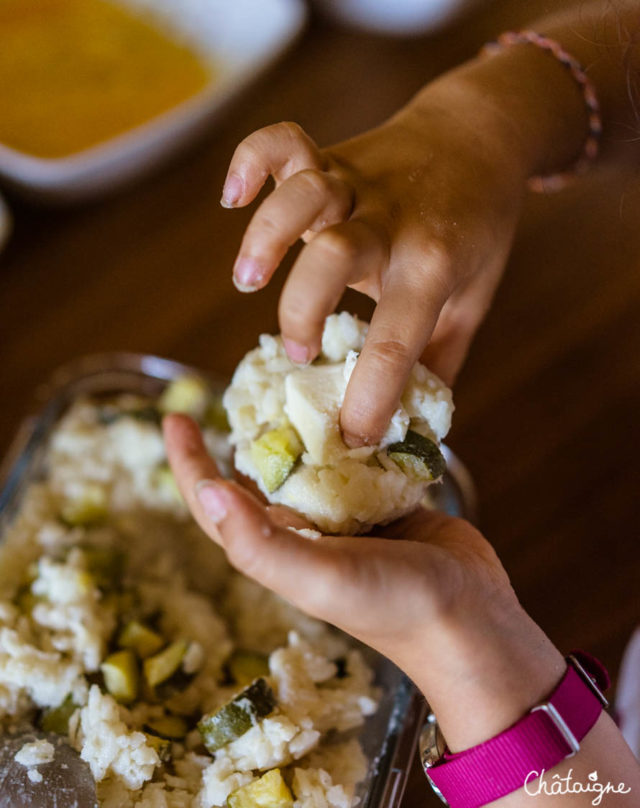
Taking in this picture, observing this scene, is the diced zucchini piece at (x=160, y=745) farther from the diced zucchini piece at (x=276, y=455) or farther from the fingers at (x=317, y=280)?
the fingers at (x=317, y=280)

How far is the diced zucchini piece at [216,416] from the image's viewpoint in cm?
106

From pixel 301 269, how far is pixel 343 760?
0.50 m

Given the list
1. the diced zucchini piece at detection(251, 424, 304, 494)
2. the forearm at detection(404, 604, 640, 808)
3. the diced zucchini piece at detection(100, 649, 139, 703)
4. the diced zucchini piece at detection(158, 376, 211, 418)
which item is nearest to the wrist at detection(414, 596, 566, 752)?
the forearm at detection(404, 604, 640, 808)

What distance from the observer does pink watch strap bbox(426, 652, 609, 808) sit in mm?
659

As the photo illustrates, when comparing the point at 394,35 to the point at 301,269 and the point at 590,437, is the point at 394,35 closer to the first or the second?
the point at 590,437

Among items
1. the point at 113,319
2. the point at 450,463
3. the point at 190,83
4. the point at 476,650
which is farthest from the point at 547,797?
the point at 190,83

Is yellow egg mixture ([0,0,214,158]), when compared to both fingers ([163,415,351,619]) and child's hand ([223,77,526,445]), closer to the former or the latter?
child's hand ([223,77,526,445])

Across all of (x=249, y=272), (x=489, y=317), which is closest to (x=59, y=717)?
(x=249, y=272)

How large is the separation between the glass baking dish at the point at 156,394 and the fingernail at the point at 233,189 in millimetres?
448

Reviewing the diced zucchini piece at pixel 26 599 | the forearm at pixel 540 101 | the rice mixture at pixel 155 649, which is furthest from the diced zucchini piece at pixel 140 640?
the forearm at pixel 540 101

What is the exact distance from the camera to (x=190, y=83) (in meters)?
1.53

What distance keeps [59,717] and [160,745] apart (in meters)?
0.12

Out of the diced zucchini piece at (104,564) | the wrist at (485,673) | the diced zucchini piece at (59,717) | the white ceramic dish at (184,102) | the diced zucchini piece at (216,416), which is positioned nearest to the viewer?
the wrist at (485,673)

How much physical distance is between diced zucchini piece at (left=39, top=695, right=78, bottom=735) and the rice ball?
0.99ft
